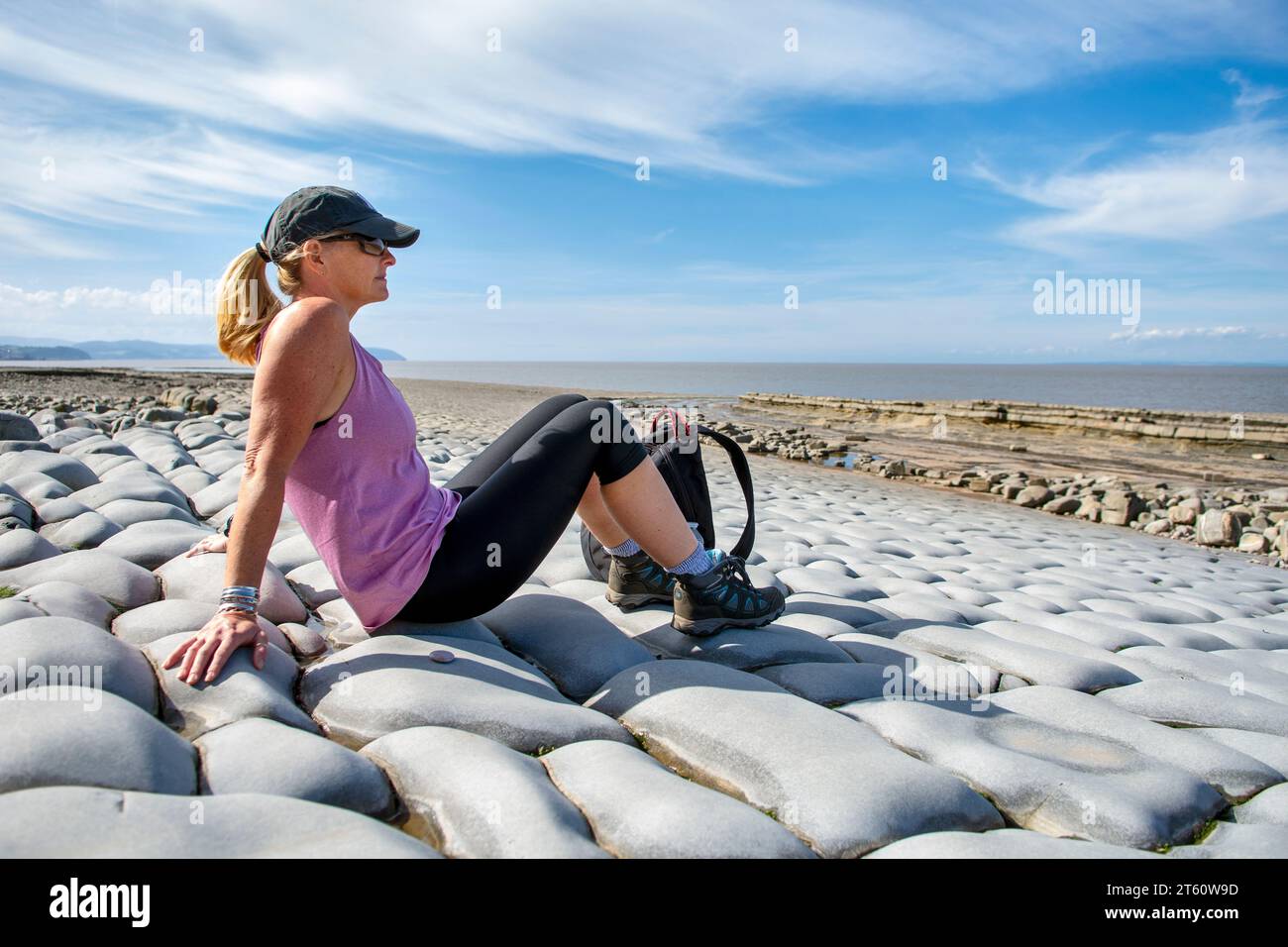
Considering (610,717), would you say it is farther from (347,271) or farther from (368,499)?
(347,271)

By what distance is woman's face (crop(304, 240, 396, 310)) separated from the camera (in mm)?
2375

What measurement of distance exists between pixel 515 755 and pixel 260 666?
0.74m

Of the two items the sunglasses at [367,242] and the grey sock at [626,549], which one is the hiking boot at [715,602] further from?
the sunglasses at [367,242]

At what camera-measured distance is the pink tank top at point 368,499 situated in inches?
94.0

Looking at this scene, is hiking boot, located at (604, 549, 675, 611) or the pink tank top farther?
hiking boot, located at (604, 549, 675, 611)

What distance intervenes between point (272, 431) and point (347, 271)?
1.77ft

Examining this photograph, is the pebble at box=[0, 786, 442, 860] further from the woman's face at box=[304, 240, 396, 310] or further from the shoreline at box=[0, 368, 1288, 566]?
the shoreline at box=[0, 368, 1288, 566]

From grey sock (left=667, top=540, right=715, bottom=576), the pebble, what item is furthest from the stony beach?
grey sock (left=667, top=540, right=715, bottom=576)

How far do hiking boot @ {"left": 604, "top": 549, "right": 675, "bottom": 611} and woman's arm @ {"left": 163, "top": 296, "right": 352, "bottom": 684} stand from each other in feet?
4.33

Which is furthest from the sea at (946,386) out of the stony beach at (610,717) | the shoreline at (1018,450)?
the stony beach at (610,717)

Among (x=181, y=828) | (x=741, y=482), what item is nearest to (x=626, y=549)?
(x=741, y=482)

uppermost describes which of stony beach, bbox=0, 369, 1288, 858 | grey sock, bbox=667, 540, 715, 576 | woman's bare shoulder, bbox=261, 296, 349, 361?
woman's bare shoulder, bbox=261, 296, 349, 361

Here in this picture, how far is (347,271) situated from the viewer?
2400 millimetres

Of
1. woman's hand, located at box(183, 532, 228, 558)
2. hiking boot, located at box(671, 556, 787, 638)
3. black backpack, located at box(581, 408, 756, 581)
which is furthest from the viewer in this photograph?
black backpack, located at box(581, 408, 756, 581)
